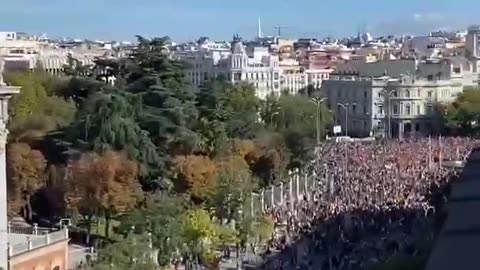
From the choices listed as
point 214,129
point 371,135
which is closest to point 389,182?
point 214,129

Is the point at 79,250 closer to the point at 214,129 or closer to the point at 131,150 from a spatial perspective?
the point at 131,150

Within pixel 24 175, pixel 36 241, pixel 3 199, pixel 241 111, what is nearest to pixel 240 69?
pixel 241 111

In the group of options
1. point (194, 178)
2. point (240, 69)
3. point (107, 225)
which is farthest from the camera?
point (240, 69)

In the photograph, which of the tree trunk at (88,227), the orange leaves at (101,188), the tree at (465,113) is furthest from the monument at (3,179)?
the tree at (465,113)

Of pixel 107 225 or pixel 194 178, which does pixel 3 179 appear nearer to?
pixel 107 225

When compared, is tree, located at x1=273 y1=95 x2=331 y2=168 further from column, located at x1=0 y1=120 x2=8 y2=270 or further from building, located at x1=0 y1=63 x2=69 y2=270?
column, located at x1=0 y1=120 x2=8 y2=270

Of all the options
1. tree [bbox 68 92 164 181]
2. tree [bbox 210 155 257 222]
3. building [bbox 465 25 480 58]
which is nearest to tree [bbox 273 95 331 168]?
tree [bbox 210 155 257 222]
